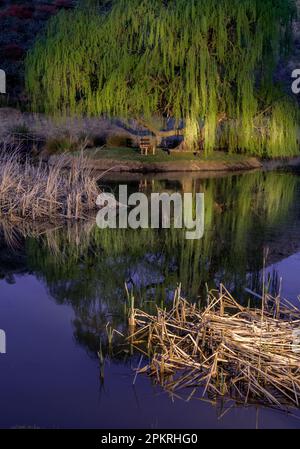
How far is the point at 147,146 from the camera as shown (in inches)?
850

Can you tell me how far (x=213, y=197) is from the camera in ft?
52.0

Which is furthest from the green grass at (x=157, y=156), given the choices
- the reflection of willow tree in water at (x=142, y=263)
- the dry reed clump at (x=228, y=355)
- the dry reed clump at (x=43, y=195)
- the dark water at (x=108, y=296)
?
the dry reed clump at (x=228, y=355)

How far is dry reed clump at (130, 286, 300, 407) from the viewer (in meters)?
4.84

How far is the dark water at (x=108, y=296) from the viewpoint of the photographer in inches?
182

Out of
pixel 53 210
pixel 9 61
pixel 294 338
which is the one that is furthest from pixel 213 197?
pixel 9 61

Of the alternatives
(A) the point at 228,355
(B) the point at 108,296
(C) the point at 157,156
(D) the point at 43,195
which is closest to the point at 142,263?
(B) the point at 108,296

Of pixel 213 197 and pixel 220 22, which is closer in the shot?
pixel 213 197

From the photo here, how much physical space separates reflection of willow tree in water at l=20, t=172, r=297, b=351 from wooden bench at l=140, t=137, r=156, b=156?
27.7 ft

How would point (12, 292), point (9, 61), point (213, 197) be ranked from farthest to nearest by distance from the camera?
point (9, 61)
point (213, 197)
point (12, 292)

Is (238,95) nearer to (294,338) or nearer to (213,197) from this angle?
(213,197)

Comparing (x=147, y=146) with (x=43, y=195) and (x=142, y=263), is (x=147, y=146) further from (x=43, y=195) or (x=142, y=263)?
(x=142, y=263)

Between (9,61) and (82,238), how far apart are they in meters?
21.5

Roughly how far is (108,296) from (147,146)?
572 inches

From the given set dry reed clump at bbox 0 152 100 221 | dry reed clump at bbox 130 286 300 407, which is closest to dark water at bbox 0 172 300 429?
dry reed clump at bbox 130 286 300 407
